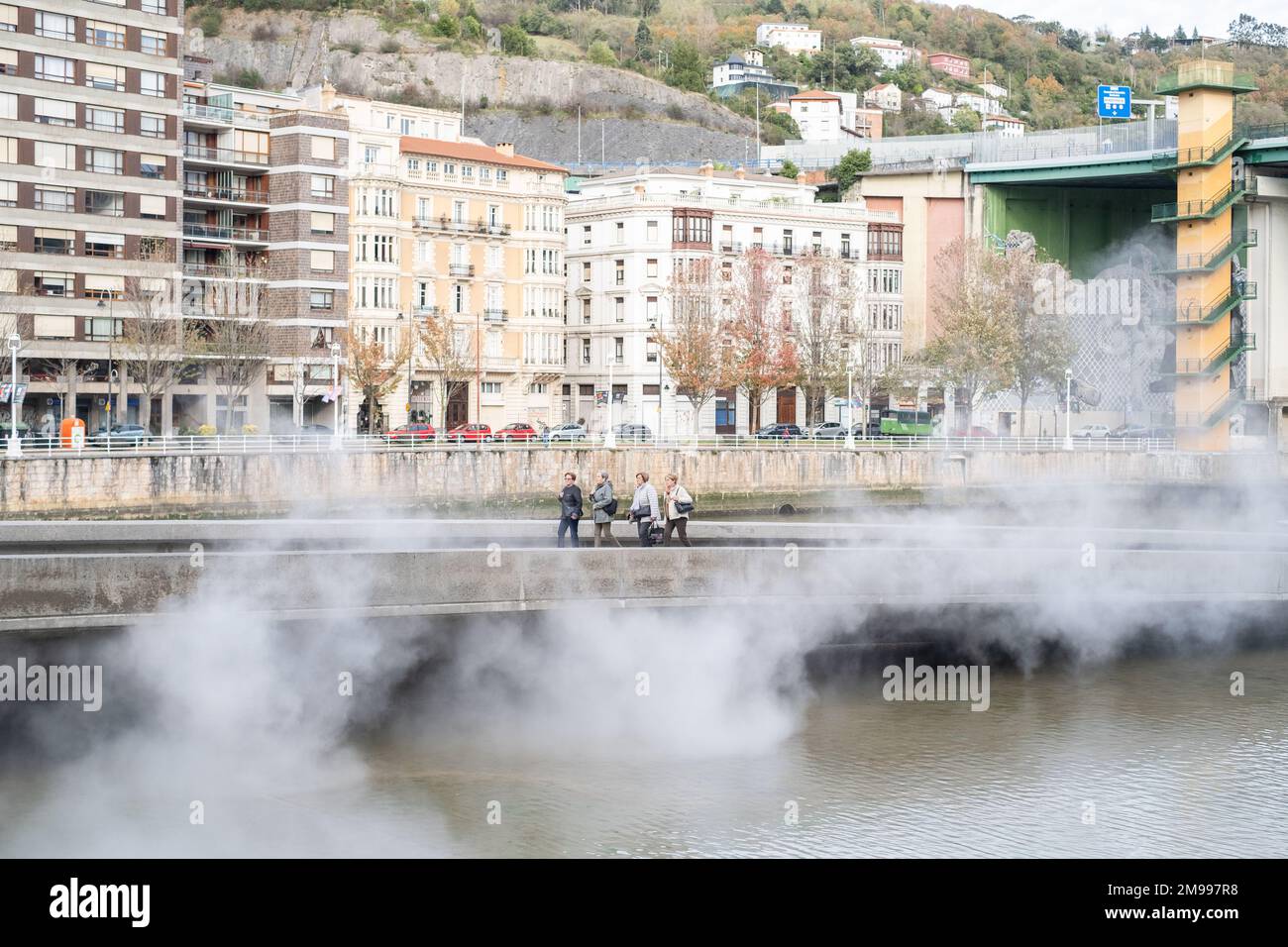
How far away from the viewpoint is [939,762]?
22578 mm

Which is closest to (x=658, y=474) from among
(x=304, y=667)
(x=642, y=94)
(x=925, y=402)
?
(x=925, y=402)

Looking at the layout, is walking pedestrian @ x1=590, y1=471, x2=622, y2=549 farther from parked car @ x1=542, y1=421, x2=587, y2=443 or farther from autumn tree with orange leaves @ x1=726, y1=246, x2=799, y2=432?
autumn tree with orange leaves @ x1=726, y1=246, x2=799, y2=432

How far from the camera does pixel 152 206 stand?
3034 inches

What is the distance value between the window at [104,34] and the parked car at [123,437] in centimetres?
1689

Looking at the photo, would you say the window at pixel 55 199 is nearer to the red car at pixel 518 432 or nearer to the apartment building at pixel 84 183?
the apartment building at pixel 84 183

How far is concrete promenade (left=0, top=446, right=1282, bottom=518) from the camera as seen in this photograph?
5209cm

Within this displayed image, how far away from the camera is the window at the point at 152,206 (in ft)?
252

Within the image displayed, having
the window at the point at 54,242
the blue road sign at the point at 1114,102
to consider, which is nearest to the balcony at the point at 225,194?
the window at the point at 54,242

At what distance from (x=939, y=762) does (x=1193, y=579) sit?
18.7 ft

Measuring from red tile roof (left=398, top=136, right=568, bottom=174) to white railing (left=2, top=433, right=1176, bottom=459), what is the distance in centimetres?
1821

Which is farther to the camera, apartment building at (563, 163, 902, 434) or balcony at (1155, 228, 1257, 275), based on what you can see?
apartment building at (563, 163, 902, 434)

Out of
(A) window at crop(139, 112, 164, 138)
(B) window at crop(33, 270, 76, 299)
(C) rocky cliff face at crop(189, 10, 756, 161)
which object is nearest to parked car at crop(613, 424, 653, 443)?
(B) window at crop(33, 270, 76, 299)

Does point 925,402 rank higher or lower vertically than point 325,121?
lower

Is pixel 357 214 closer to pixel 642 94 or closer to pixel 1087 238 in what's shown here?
pixel 1087 238
